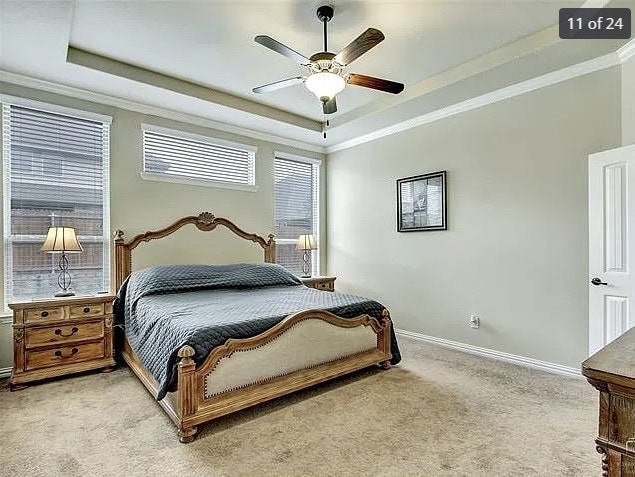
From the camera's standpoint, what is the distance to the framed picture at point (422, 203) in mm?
4254

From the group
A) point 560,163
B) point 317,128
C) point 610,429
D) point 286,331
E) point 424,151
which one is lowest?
point 286,331

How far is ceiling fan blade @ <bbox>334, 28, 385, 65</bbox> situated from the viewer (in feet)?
7.13

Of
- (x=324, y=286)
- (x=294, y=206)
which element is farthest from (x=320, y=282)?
(x=294, y=206)

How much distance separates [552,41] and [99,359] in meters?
4.63

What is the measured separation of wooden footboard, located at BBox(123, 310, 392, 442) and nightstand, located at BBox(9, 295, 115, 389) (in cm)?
27

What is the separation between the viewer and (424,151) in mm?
4434

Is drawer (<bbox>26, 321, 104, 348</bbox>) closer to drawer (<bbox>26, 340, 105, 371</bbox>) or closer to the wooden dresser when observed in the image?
drawer (<bbox>26, 340, 105, 371</bbox>)

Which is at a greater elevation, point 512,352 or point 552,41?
point 552,41

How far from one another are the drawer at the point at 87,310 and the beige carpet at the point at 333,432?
1.84 ft

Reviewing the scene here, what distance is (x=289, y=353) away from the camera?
8.95 ft

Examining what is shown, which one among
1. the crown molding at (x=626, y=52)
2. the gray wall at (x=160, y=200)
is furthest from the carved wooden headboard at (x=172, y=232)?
the crown molding at (x=626, y=52)

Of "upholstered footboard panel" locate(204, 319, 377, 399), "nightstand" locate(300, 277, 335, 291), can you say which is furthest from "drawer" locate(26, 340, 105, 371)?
"nightstand" locate(300, 277, 335, 291)

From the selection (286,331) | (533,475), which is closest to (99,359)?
(286,331)

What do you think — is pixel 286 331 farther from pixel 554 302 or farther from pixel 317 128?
pixel 317 128
